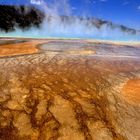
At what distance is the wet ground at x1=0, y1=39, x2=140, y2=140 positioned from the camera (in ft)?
7.72

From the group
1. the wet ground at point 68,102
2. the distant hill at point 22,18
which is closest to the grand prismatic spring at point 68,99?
the wet ground at point 68,102

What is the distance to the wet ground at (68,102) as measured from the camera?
7.72ft

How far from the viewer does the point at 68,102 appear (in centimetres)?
288

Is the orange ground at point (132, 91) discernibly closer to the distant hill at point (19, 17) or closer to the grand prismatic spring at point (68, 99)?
the grand prismatic spring at point (68, 99)

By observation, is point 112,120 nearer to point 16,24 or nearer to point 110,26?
point 16,24

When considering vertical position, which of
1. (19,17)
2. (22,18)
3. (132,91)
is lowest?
(22,18)

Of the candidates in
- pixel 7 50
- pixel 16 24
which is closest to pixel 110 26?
pixel 16 24

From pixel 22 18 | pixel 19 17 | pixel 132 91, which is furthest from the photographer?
pixel 22 18

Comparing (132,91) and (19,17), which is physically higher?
(132,91)

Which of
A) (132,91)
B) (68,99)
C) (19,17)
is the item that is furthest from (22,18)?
(68,99)

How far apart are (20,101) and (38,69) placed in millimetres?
1392

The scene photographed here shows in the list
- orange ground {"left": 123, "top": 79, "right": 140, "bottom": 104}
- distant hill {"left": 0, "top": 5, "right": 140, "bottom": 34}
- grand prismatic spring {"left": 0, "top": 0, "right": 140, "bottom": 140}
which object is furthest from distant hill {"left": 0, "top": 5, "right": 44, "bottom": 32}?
orange ground {"left": 123, "top": 79, "right": 140, "bottom": 104}

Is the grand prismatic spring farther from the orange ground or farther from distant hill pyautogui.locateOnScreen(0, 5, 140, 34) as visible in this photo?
distant hill pyautogui.locateOnScreen(0, 5, 140, 34)

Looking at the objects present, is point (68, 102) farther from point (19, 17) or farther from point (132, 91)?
point (19, 17)
